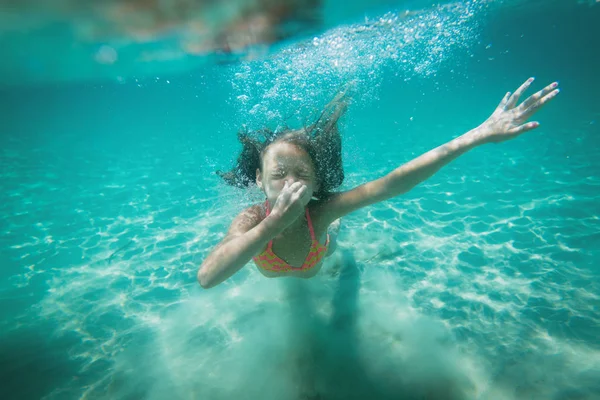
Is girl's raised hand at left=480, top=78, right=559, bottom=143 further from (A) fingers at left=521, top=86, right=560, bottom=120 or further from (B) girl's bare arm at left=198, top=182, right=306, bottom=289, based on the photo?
(B) girl's bare arm at left=198, top=182, right=306, bottom=289

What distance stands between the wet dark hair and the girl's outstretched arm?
14.9 inches

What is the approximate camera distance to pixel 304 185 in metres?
2.14

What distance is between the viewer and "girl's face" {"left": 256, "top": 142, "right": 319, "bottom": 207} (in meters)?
2.64

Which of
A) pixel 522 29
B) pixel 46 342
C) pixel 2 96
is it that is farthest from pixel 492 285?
pixel 2 96

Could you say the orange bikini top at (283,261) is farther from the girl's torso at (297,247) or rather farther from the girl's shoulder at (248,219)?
the girl's shoulder at (248,219)

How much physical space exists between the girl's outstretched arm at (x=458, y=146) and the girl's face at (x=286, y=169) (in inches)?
20.4

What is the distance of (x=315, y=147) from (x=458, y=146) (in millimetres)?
1398

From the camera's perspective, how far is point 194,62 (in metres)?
22.0

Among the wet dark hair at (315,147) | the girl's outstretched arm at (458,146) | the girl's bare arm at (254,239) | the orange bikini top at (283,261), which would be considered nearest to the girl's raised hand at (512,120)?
the girl's outstretched arm at (458,146)

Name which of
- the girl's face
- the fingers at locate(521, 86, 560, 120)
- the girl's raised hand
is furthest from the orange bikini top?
the fingers at locate(521, 86, 560, 120)

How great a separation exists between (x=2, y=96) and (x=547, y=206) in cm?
5600

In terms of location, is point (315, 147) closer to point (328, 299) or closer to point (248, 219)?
point (248, 219)

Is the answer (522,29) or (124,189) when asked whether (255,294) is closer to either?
(124,189)

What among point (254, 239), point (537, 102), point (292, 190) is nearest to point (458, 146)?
point (537, 102)
